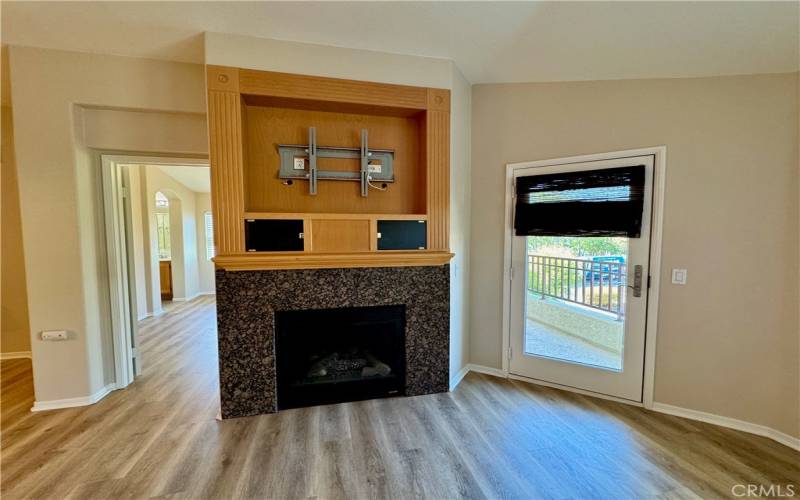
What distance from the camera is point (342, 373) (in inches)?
107

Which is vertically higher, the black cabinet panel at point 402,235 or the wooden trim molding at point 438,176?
the wooden trim molding at point 438,176

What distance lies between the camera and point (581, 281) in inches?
106

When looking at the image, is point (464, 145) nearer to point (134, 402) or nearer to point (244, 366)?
point (244, 366)

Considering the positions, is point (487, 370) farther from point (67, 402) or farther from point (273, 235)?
point (67, 402)

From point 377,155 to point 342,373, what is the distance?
183 cm

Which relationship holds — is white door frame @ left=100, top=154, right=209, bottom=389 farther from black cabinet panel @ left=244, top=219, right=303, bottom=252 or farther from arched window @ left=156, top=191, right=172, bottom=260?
arched window @ left=156, top=191, right=172, bottom=260

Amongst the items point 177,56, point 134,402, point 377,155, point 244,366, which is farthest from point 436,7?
point 134,402

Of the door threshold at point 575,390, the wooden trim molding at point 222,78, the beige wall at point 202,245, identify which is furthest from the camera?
the beige wall at point 202,245

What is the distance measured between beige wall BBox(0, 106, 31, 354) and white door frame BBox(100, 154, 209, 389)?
1448mm

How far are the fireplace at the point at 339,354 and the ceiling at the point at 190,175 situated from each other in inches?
184

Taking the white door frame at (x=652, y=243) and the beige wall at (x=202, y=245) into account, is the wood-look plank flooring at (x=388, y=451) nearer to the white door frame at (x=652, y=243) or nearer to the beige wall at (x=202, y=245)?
the white door frame at (x=652, y=243)

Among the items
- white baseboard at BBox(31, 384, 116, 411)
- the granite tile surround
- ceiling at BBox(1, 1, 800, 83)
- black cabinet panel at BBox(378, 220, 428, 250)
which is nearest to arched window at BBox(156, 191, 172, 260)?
white baseboard at BBox(31, 384, 116, 411)

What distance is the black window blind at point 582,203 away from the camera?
2443 mm

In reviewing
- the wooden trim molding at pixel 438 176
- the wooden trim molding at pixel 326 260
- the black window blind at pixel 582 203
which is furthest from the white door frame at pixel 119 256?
the black window blind at pixel 582 203
